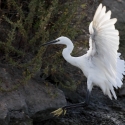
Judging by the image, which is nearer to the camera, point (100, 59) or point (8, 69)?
point (100, 59)

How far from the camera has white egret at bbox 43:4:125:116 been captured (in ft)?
17.6

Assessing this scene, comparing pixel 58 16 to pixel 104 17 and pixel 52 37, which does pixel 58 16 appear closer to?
pixel 52 37

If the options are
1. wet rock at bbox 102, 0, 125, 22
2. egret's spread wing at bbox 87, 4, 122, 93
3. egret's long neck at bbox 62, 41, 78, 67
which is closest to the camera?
egret's spread wing at bbox 87, 4, 122, 93

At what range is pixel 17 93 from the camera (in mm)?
6582

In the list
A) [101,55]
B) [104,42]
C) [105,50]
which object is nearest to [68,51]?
[101,55]

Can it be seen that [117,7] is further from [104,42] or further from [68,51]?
[104,42]

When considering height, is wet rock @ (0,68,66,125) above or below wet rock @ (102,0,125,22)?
below

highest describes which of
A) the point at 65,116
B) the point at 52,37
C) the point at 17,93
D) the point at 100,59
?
the point at 52,37

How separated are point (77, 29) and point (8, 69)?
55.3 inches

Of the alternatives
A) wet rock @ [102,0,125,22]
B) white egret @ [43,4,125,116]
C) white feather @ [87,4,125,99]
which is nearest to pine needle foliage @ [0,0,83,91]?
white egret @ [43,4,125,116]

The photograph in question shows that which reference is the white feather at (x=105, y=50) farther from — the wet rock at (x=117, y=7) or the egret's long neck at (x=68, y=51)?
the wet rock at (x=117, y=7)

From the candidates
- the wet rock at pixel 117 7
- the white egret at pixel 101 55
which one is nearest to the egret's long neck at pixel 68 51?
the white egret at pixel 101 55

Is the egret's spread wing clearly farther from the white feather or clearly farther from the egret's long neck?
the egret's long neck

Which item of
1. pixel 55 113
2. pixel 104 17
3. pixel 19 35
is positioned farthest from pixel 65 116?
pixel 104 17
